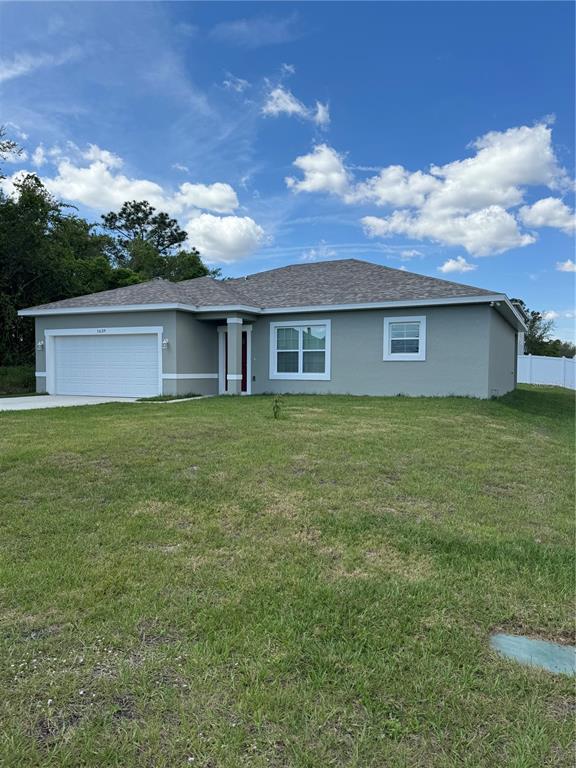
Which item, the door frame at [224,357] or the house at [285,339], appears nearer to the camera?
the house at [285,339]

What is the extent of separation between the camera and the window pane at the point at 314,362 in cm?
1546

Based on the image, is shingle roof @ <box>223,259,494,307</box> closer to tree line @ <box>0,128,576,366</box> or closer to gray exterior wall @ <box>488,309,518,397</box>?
gray exterior wall @ <box>488,309,518,397</box>

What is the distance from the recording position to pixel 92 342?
16.1 m

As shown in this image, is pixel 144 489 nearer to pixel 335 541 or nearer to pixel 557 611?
pixel 335 541

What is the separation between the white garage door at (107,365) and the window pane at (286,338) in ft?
12.7

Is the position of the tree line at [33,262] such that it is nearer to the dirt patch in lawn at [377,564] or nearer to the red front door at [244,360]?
the red front door at [244,360]

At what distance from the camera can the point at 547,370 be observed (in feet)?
96.7

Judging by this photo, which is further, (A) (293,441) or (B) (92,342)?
(B) (92,342)

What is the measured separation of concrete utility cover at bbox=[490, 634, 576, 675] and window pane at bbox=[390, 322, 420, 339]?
39.8 ft

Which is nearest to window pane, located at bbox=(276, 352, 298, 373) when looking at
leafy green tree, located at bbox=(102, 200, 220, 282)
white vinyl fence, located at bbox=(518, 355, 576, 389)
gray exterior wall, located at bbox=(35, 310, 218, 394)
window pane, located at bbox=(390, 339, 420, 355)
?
gray exterior wall, located at bbox=(35, 310, 218, 394)

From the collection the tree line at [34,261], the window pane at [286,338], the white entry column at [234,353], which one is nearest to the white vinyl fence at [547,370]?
the tree line at [34,261]

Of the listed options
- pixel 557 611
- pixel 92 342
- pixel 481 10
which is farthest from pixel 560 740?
pixel 92 342

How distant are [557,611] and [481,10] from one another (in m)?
12.7

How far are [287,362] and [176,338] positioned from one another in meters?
3.61
